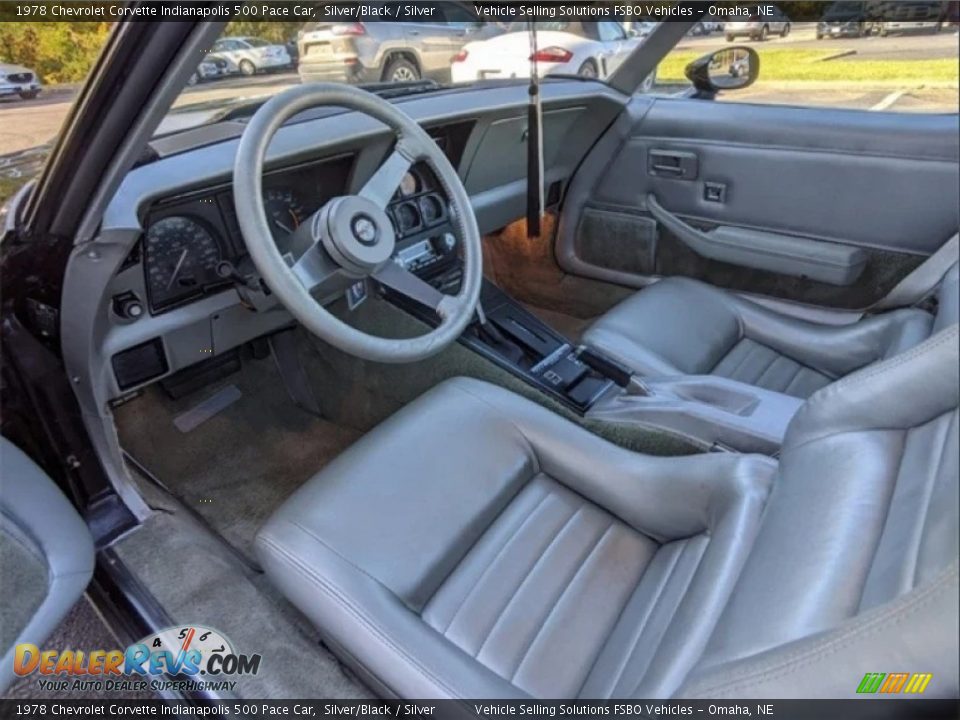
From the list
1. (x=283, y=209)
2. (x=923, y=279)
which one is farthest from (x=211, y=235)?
(x=923, y=279)

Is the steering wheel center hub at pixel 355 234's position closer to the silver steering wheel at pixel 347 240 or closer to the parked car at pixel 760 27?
the silver steering wheel at pixel 347 240

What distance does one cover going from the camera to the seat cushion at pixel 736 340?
5.80 feet

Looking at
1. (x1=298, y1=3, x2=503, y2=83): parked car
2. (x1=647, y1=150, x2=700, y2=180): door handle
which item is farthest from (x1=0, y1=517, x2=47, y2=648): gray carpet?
(x1=647, y1=150, x2=700, y2=180): door handle

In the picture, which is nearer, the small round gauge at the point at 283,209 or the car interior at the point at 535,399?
the car interior at the point at 535,399

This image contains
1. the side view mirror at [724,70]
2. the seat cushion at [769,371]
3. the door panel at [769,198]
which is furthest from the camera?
the side view mirror at [724,70]

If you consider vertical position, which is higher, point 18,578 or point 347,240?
point 347,240

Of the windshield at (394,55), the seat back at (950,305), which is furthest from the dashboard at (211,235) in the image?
the seat back at (950,305)

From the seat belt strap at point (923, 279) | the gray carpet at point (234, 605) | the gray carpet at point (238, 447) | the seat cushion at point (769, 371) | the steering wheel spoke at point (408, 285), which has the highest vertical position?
the steering wheel spoke at point (408, 285)

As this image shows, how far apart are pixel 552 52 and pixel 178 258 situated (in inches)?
54.4

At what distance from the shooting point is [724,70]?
A: 2205mm

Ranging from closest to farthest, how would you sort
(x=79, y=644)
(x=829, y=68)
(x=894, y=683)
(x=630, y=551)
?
1. (x=894, y=683)
2. (x=630, y=551)
3. (x=79, y=644)
4. (x=829, y=68)

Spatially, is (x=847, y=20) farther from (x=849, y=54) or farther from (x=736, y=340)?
(x=736, y=340)

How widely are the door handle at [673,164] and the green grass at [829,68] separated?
26cm

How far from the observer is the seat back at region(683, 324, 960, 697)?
1.85ft
